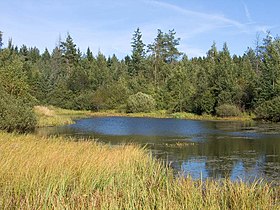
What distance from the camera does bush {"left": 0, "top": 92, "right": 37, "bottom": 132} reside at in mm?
20016

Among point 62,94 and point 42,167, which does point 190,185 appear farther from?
point 62,94

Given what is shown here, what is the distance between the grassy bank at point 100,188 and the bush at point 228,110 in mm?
37980

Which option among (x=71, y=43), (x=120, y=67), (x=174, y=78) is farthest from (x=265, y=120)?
(x=71, y=43)

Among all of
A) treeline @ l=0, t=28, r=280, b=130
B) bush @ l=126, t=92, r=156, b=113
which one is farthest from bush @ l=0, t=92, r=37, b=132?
bush @ l=126, t=92, r=156, b=113

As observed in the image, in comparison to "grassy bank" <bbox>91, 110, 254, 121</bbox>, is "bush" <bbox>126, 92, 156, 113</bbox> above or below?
above

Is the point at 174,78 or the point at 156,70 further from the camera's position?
the point at 156,70

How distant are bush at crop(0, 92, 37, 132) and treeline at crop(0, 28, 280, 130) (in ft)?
16.2

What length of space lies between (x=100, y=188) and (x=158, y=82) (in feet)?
202

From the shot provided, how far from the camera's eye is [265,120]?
41.4 metres

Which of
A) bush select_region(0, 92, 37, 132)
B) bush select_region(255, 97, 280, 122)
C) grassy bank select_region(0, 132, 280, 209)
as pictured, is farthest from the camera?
bush select_region(255, 97, 280, 122)

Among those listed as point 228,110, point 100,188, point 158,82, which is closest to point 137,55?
point 158,82

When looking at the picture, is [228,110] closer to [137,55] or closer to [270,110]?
[270,110]

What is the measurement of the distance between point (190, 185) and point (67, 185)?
2.37 m

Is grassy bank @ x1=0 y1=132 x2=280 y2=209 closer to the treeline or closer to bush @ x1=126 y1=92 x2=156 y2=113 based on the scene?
the treeline
